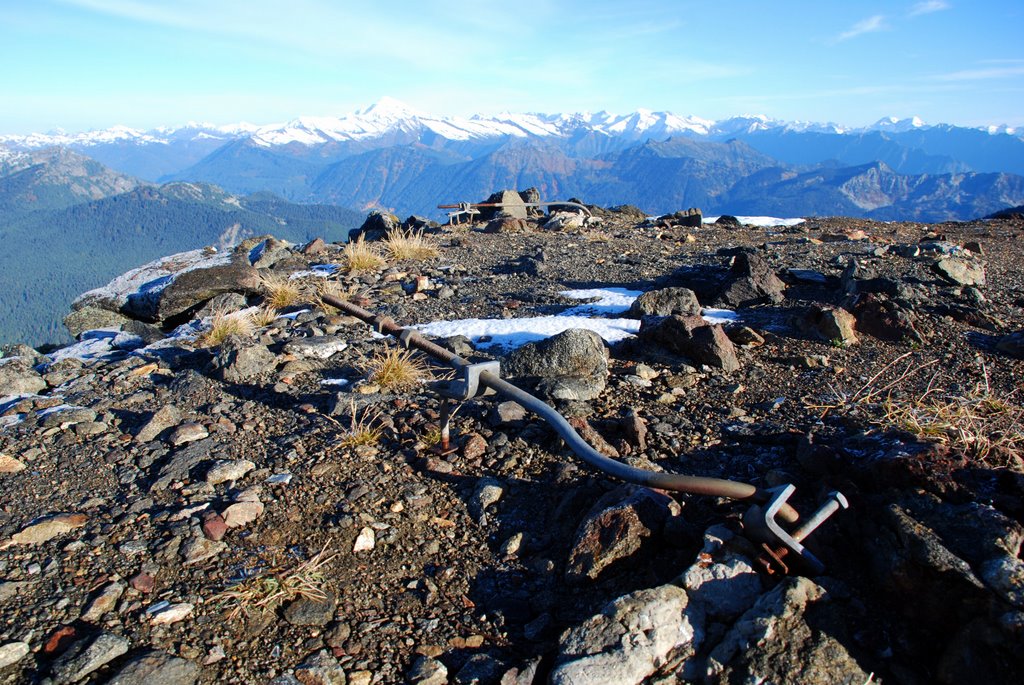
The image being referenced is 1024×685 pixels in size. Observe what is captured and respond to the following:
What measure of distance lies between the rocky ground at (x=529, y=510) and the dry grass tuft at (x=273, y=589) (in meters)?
0.01

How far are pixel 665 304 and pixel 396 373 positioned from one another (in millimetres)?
2905

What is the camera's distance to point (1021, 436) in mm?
2619

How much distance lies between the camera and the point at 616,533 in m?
2.62

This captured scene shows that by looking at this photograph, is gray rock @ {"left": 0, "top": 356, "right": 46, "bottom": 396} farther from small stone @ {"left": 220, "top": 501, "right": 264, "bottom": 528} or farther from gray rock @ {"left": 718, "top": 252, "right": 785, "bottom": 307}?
gray rock @ {"left": 718, "top": 252, "right": 785, "bottom": 307}

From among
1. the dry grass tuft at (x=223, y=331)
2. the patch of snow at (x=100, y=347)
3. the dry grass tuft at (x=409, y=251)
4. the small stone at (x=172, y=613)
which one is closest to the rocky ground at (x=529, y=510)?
the small stone at (x=172, y=613)

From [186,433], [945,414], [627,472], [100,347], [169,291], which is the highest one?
[945,414]

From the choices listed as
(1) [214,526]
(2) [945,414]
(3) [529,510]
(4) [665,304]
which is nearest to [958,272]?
(4) [665,304]

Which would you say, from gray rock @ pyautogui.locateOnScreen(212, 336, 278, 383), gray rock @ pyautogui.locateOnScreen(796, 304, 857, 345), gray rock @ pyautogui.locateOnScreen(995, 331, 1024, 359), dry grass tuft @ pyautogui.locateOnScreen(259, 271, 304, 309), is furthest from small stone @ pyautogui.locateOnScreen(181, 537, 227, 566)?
gray rock @ pyautogui.locateOnScreen(995, 331, 1024, 359)

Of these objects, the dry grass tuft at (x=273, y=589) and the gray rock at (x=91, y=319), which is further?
the gray rock at (x=91, y=319)

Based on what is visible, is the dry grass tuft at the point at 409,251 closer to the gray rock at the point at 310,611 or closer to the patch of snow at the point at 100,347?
the patch of snow at the point at 100,347

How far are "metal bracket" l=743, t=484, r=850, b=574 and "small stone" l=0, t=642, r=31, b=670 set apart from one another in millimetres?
2713

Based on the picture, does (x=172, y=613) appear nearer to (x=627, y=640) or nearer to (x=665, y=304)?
(x=627, y=640)

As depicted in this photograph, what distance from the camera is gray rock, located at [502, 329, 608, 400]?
4.55 metres

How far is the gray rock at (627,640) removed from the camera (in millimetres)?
1931
